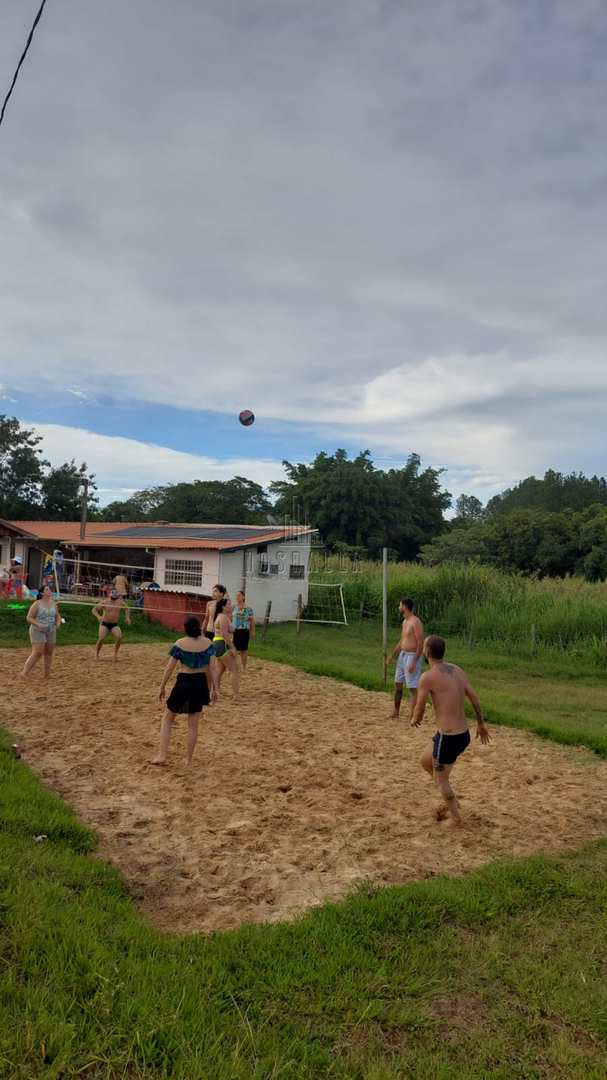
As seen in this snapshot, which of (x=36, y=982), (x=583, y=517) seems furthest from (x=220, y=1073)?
Result: (x=583, y=517)

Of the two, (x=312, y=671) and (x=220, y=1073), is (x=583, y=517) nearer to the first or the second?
(x=312, y=671)

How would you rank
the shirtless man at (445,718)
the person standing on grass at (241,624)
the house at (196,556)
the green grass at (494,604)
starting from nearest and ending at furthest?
the shirtless man at (445,718) < the person standing on grass at (241,624) < the green grass at (494,604) < the house at (196,556)

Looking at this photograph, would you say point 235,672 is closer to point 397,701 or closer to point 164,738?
point 397,701

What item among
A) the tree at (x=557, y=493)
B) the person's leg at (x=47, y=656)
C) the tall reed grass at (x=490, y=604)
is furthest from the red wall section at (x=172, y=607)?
the tree at (x=557, y=493)

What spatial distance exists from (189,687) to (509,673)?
34.7 ft

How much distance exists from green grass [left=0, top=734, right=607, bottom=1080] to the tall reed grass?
13981 millimetres

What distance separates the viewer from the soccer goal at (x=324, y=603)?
81.3ft

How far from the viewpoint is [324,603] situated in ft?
84.0

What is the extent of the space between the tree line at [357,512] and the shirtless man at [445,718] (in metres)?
26.9

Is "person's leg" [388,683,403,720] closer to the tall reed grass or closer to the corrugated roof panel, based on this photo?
the tall reed grass

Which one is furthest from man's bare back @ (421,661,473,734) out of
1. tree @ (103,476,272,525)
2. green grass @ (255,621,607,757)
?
tree @ (103,476,272,525)

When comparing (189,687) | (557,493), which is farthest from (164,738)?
(557,493)

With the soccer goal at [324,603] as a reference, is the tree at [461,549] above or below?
above

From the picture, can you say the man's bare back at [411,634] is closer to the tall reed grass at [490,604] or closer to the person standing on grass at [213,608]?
the person standing on grass at [213,608]
